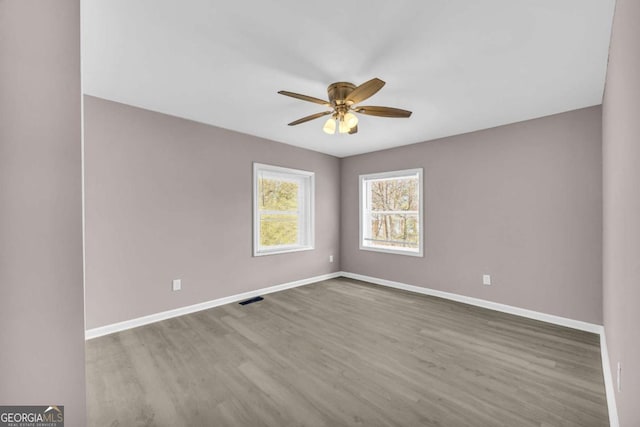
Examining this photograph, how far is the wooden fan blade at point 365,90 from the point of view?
1.92 metres

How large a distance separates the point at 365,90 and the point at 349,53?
28cm

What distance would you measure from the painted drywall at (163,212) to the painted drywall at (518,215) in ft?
7.82

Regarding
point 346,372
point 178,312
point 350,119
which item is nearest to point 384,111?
point 350,119

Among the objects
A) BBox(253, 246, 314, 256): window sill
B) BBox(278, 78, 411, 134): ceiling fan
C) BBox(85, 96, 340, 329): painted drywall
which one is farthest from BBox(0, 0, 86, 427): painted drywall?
BBox(253, 246, 314, 256): window sill

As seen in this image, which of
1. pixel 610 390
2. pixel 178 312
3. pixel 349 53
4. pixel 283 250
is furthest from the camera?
pixel 283 250

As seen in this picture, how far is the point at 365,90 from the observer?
208 centimetres

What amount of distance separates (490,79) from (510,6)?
892 mm

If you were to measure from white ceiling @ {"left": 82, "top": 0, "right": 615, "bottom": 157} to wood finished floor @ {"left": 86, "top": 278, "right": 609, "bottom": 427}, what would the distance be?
92.4 inches

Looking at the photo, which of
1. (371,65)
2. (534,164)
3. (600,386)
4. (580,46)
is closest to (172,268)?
(371,65)

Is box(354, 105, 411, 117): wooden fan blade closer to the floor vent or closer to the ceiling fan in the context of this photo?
the ceiling fan

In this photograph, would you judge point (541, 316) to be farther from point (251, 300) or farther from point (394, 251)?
point (251, 300)

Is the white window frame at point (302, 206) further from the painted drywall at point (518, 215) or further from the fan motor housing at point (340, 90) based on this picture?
the fan motor housing at point (340, 90)

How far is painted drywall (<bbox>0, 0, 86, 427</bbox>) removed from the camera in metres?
0.83

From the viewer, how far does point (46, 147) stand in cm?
89
